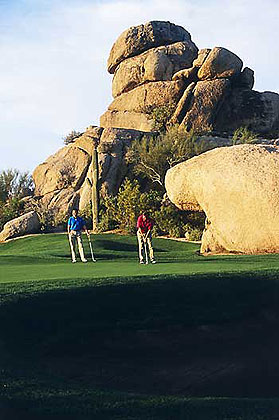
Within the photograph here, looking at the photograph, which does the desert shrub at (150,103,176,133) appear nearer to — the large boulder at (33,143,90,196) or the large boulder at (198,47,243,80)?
the large boulder at (198,47,243,80)

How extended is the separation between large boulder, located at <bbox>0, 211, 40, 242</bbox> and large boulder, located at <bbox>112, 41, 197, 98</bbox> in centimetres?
1859

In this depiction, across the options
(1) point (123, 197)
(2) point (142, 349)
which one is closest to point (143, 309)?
(2) point (142, 349)

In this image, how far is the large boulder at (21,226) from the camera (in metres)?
40.9

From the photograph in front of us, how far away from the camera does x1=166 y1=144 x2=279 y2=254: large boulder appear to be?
24.1 metres

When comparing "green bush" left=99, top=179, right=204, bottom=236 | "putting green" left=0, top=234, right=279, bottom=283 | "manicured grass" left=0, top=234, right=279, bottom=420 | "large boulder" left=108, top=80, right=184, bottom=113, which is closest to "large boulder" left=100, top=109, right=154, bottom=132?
"large boulder" left=108, top=80, right=184, bottom=113

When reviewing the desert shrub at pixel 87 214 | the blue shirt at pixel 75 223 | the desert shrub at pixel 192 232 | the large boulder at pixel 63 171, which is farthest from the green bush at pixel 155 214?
the blue shirt at pixel 75 223

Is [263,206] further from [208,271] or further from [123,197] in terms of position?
[123,197]

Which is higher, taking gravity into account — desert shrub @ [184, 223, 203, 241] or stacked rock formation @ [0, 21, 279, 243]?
stacked rock formation @ [0, 21, 279, 243]

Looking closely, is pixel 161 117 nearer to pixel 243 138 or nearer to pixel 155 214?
pixel 243 138

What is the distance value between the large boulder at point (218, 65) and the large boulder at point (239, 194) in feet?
92.1

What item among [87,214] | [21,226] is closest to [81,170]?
[87,214]

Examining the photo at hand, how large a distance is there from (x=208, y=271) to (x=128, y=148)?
97.7 ft

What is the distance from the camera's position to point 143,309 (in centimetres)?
1351

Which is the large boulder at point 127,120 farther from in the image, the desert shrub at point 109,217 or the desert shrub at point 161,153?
the desert shrub at point 109,217
